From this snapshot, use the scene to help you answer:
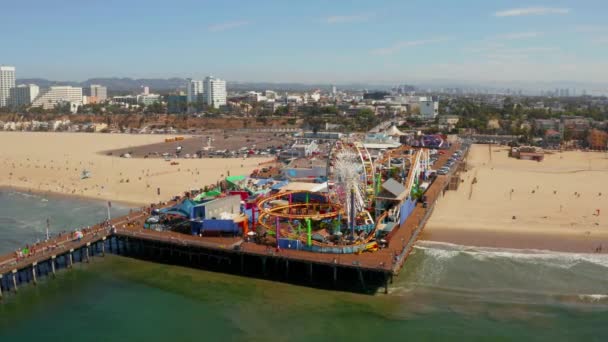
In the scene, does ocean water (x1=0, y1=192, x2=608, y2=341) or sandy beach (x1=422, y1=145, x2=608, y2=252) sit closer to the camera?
ocean water (x1=0, y1=192, x2=608, y2=341)

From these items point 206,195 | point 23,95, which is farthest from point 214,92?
point 206,195

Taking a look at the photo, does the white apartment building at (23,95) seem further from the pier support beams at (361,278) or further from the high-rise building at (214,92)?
the pier support beams at (361,278)

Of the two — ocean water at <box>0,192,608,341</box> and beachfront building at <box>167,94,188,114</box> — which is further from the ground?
beachfront building at <box>167,94,188,114</box>

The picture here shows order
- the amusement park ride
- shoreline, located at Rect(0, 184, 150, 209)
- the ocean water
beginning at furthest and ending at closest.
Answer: shoreline, located at Rect(0, 184, 150, 209), the amusement park ride, the ocean water

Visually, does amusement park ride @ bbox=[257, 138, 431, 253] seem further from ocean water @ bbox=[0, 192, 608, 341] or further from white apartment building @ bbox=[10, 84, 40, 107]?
white apartment building @ bbox=[10, 84, 40, 107]

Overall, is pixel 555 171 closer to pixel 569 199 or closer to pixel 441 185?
pixel 569 199

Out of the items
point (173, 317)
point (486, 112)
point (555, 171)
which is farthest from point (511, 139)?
point (173, 317)

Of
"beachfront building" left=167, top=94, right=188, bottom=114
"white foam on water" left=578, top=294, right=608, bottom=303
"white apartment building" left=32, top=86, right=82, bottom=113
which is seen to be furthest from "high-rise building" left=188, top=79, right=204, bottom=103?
"white foam on water" left=578, top=294, right=608, bottom=303

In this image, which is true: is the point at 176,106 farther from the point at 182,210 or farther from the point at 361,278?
the point at 361,278
